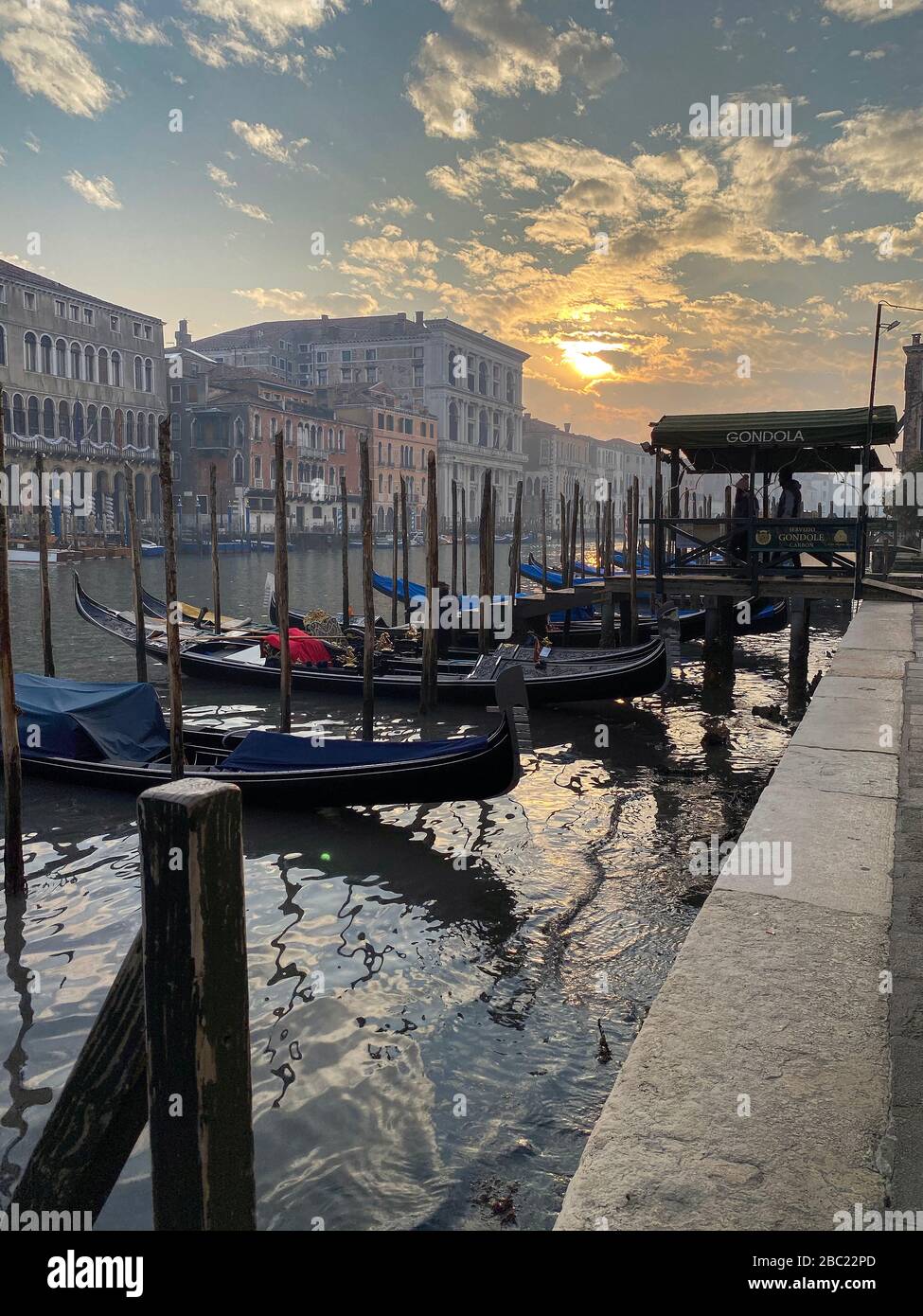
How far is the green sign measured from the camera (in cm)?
960

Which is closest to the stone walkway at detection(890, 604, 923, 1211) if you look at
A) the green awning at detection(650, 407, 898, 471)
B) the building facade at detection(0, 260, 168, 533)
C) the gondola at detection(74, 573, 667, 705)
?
the gondola at detection(74, 573, 667, 705)

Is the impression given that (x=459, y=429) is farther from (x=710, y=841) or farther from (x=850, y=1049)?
(x=850, y=1049)

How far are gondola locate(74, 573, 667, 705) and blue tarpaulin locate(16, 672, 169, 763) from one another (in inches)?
127

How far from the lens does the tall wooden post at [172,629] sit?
592 cm

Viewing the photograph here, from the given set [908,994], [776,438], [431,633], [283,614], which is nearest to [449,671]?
[431,633]

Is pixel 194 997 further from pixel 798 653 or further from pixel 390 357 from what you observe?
pixel 390 357

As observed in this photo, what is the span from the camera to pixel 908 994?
2090 millimetres

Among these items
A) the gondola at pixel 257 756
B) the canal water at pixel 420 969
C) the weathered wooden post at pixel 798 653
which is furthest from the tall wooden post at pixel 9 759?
the weathered wooden post at pixel 798 653

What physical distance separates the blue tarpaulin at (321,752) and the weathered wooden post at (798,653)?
5240 millimetres

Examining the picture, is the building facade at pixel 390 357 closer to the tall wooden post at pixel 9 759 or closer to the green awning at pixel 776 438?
the green awning at pixel 776 438

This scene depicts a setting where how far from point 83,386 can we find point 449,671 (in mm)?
31785

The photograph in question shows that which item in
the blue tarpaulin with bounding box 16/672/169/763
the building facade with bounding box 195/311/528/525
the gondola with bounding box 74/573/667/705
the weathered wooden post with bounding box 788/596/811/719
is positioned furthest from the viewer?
the building facade with bounding box 195/311/528/525

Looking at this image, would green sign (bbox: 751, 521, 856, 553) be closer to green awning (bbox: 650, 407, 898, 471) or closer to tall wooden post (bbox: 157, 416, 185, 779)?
green awning (bbox: 650, 407, 898, 471)

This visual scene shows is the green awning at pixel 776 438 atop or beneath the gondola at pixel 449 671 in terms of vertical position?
atop
